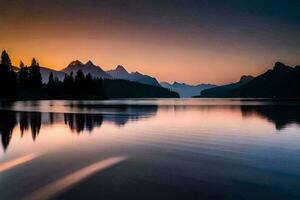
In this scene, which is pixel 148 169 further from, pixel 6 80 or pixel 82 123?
pixel 6 80

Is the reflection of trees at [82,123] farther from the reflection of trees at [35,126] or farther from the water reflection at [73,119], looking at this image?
the reflection of trees at [35,126]

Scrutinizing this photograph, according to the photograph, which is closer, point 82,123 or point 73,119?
point 82,123

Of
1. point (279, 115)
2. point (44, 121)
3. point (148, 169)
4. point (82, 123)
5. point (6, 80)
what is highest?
point (6, 80)

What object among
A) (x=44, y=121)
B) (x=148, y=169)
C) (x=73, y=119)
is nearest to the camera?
(x=148, y=169)

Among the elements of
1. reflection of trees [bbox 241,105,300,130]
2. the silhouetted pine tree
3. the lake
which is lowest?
the lake

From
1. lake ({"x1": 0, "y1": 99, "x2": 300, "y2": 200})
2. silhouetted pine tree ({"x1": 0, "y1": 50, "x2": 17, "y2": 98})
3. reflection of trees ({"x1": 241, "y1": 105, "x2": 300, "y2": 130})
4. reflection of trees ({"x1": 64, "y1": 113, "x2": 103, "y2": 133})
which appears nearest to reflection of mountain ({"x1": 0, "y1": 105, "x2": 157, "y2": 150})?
reflection of trees ({"x1": 64, "y1": 113, "x2": 103, "y2": 133})

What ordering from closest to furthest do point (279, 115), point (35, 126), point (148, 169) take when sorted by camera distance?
point (148, 169)
point (35, 126)
point (279, 115)

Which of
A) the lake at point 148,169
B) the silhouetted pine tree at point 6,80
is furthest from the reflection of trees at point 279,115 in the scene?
the silhouetted pine tree at point 6,80

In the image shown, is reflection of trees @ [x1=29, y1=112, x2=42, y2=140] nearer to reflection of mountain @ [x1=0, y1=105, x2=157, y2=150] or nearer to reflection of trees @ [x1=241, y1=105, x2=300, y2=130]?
reflection of mountain @ [x1=0, y1=105, x2=157, y2=150]

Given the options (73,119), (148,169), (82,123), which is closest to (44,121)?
(73,119)

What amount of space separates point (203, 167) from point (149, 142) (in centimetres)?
1219

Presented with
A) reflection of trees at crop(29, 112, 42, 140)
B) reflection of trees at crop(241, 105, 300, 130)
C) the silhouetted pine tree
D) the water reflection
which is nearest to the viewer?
reflection of trees at crop(29, 112, 42, 140)

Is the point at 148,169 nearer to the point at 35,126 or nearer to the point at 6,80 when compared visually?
the point at 35,126

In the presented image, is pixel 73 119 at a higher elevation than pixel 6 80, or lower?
lower
